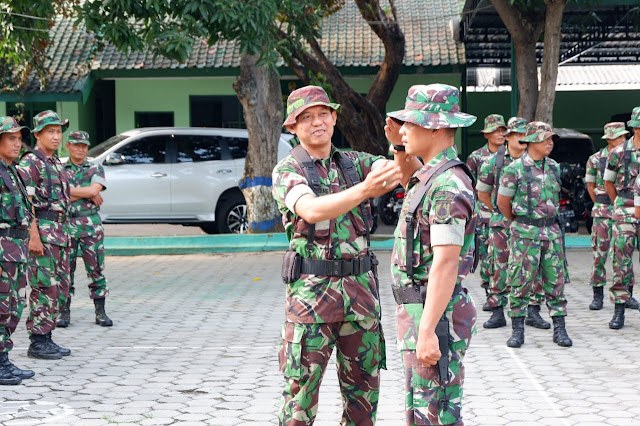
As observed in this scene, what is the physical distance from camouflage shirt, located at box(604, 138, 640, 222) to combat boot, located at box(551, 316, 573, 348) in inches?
63.9

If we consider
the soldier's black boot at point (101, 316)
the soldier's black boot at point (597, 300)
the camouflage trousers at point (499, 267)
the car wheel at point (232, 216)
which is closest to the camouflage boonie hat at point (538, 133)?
the camouflage trousers at point (499, 267)

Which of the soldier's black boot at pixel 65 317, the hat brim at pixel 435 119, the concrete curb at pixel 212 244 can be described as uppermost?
the hat brim at pixel 435 119

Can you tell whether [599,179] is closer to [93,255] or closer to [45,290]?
[93,255]

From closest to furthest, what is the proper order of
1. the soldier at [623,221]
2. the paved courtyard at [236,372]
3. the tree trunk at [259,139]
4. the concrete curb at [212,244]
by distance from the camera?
the paved courtyard at [236,372], the soldier at [623,221], the concrete curb at [212,244], the tree trunk at [259,139]

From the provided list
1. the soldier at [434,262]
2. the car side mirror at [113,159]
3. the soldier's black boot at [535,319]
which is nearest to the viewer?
the soldier at [434,262]

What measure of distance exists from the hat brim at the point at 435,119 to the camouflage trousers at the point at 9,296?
13.2ft

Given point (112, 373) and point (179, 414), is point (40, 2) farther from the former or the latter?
point (179, 414)

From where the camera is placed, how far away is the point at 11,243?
6977mm

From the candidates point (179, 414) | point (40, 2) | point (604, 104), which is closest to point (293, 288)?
point (179, 414)

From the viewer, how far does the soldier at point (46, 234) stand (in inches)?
307

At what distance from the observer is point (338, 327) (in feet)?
15.2

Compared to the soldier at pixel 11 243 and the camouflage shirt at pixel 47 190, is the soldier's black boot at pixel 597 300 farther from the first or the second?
the soldier at pixel 11 243

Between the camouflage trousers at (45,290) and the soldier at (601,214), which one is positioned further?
the soldier at (601,214)

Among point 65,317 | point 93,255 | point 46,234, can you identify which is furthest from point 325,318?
point 65,317
